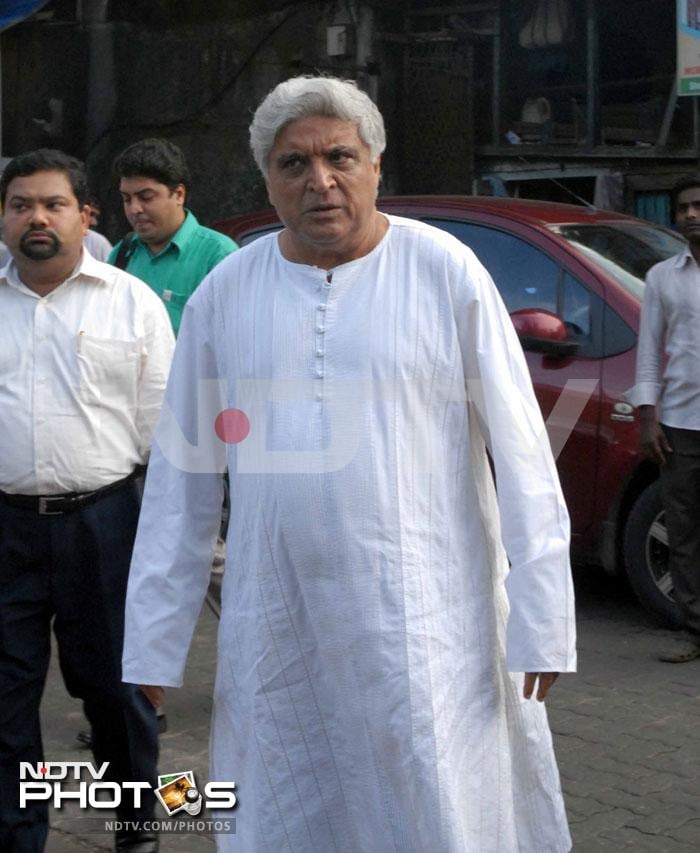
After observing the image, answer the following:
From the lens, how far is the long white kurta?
122 inches

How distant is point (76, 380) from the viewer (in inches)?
168

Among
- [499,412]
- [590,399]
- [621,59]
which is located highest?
[621,59]

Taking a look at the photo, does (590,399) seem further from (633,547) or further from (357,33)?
(357,33)

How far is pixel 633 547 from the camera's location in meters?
6.93

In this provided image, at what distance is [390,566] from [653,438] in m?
3.64

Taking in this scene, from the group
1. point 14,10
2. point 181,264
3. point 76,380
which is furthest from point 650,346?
point 14,10

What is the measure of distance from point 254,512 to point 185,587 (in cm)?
27

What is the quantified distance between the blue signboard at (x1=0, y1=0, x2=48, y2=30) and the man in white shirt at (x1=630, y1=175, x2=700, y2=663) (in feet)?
30.1

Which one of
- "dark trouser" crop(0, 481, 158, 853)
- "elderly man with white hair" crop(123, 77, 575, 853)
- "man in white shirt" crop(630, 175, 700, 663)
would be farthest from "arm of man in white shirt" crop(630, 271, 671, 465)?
"elderly man with white hair" crop(123, 77, 575, 853)

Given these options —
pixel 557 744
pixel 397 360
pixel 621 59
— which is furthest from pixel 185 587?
pixel 621 59

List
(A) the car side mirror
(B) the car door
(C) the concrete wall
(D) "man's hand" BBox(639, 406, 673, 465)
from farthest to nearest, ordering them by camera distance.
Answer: (C) the concrete wall
(B) the car door
(A) the car side mirror
(D) "man's hand" BBox(639, 406, 673, 465)

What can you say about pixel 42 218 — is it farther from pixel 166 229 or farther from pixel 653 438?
pixel 653 438

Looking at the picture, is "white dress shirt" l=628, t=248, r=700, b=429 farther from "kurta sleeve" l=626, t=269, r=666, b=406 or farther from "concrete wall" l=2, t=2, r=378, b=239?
"concrete wall" l=2, t=2, r=378, b=239

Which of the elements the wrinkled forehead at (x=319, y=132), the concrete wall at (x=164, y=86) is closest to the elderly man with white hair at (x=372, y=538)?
the wrinkled forehead at (x=319, y=132)
